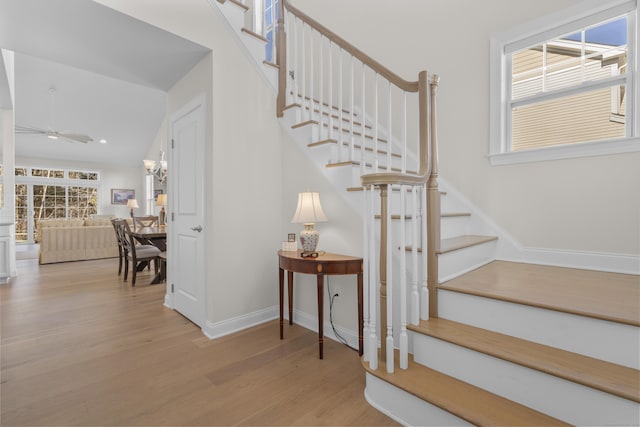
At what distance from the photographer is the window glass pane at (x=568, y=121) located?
223 cm

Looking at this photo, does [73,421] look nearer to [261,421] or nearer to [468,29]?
[261,421]

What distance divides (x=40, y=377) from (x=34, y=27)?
250cm

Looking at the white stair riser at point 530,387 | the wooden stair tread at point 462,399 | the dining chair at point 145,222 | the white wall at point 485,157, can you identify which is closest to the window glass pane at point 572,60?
the white wall at point 485,157

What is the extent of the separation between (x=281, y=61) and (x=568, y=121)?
259 cm

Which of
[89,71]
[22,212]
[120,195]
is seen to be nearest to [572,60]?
[89,71]

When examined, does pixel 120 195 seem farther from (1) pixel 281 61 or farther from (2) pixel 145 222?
(1) pixel 281 61

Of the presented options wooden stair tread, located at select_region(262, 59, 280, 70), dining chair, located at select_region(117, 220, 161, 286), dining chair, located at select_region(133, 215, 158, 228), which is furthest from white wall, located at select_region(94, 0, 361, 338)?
dining chair, located at select_region(133, 215, 158, 228)

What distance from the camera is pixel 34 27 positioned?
2.22 meters

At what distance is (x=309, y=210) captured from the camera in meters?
2.35

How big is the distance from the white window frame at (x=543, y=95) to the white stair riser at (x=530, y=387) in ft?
6.08

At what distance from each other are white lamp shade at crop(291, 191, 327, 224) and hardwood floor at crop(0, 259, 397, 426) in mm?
1001

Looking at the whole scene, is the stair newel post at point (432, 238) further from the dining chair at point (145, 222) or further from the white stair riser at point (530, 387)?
the dining chair at point (145, 222)

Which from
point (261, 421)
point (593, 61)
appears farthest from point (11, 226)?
point (593, 61)

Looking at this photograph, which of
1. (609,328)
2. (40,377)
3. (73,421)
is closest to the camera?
(609,328)
